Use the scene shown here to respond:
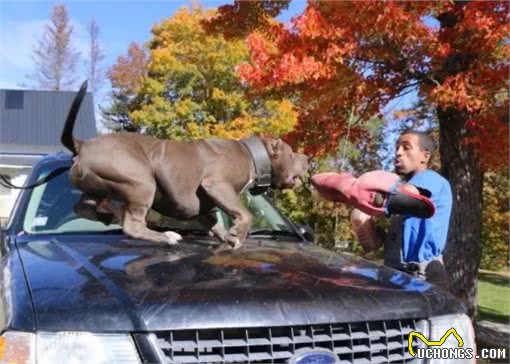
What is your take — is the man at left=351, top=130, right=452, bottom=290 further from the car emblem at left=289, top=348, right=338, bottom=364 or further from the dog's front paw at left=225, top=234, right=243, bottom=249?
the car emblem at left=289, top=348, right=338, bottom=364

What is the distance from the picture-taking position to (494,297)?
13430mm

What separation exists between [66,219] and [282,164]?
1208 mm

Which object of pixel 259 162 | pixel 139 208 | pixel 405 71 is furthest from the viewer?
pixel 405 71

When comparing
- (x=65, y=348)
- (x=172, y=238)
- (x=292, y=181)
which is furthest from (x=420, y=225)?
(x=65, y=348)

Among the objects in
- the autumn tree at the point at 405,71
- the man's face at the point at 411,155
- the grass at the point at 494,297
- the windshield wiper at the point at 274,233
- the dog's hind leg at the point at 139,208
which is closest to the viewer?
the dog's hind leg at the point at 139,208

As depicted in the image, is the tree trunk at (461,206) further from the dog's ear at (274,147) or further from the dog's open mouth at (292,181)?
the dog's ear at (274,147)

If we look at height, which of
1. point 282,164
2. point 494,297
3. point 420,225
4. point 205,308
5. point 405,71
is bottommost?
point 494,297

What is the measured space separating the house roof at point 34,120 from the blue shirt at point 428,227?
87.0 ft

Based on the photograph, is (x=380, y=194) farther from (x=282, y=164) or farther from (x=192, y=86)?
(x=192, y=86)

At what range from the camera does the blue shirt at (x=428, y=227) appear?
3400 mm

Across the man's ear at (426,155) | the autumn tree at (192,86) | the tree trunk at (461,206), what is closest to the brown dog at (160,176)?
the man's ear at (426,155)

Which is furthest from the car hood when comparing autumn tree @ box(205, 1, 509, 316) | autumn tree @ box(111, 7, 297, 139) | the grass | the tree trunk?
autumn tree @ box(111, 7, 297, 139)

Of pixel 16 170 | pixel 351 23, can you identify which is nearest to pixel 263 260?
pixel 351 23

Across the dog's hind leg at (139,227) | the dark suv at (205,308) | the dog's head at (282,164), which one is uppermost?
the dog's head at (282,164)
